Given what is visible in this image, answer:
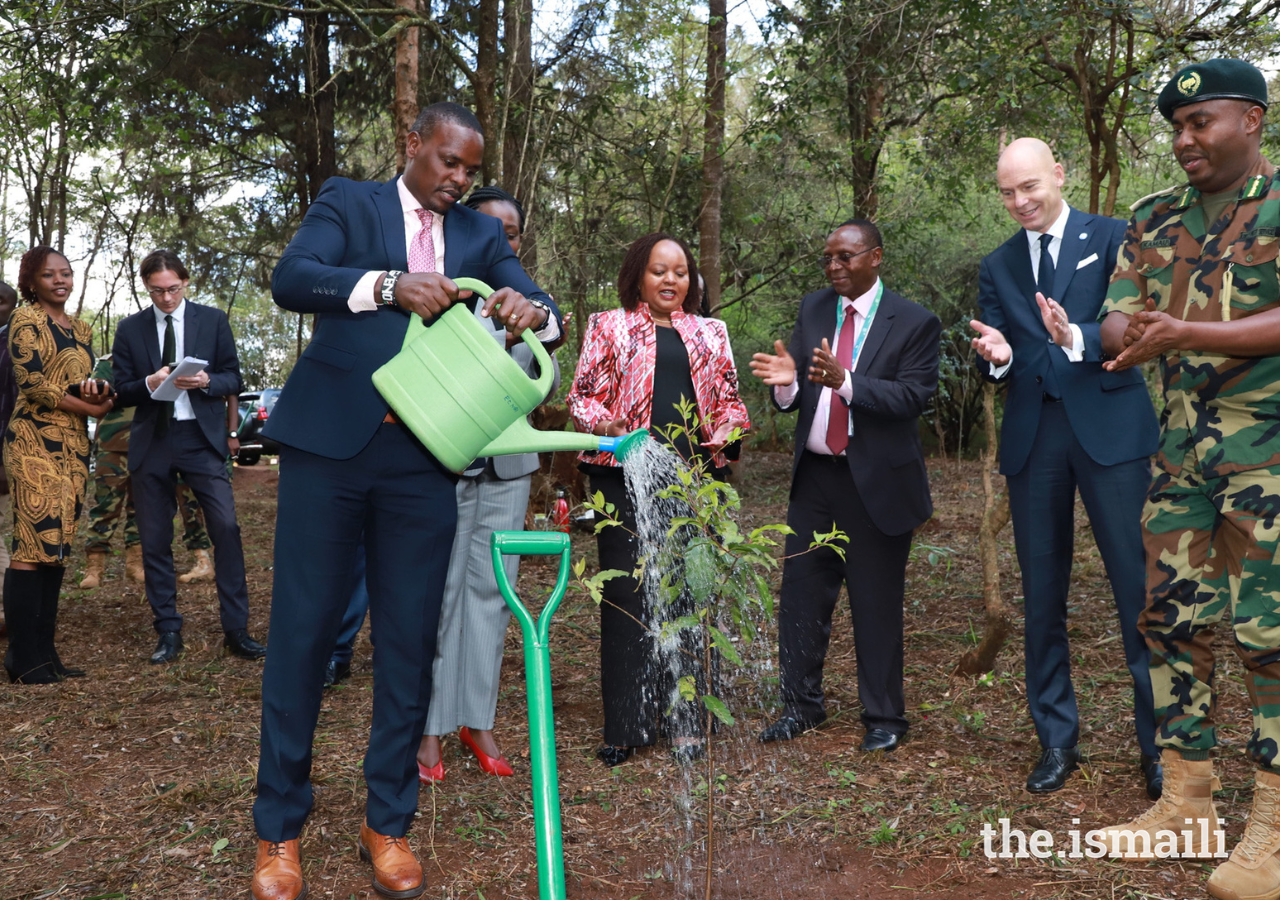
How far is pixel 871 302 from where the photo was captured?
4.04 meters

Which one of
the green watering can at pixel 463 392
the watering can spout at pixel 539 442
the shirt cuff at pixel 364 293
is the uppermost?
the shirt cuff at pixel 364 293

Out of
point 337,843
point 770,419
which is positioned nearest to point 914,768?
point 337,843

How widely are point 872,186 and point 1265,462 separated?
24.3 ft

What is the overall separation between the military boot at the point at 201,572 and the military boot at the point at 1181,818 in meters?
6.33

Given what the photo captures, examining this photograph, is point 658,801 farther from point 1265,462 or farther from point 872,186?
point 872,186

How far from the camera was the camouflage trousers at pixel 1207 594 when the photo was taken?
2.71 meters

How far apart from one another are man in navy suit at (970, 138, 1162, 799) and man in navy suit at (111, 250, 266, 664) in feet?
12.5

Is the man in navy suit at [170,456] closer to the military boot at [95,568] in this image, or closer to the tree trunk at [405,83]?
the tree trunk at [405,83]

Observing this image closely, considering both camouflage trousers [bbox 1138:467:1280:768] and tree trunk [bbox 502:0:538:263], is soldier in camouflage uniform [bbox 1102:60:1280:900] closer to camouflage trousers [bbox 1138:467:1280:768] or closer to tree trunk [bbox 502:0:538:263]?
camouflage trousers [bbox 1138:467:1280:768]

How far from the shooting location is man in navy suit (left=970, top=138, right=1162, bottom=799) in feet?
10.8

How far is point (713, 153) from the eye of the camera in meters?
9.98

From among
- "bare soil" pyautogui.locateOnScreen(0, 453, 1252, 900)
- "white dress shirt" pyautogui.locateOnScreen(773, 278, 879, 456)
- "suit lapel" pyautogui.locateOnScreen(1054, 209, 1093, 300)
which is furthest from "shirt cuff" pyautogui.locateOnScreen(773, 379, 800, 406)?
"bare soil" pyautogui.locateOnScreen(0, 453, 1252, 900)

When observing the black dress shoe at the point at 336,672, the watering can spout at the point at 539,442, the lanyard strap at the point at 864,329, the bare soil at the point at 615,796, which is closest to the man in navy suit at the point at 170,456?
the bare soil at the point at 615,796

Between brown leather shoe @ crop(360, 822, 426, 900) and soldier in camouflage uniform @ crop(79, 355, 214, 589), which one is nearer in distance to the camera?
brown leather shoe @ crop(360, 822, 426, 900)
